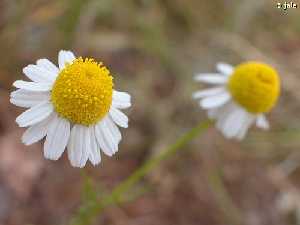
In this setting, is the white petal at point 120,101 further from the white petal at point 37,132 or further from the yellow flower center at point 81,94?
the white petal at point 37,132

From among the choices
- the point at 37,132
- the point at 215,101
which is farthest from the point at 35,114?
the point at 215,101

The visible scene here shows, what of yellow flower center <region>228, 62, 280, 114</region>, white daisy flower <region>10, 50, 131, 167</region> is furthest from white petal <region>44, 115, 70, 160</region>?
yellow flower center <region>228, 62, 280, 114</region>

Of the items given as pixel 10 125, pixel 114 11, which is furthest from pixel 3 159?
pixel 114 11

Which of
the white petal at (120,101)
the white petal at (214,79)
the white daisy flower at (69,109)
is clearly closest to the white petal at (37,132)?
the white daisy flower at (69,109)

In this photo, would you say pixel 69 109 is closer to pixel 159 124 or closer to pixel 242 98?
pixel 242 98

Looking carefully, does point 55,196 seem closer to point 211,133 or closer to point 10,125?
point 10,125

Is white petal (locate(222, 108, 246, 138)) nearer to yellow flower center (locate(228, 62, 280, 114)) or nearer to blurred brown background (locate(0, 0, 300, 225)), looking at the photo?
yellow flower center (locate(228, 62, 280, 114))
